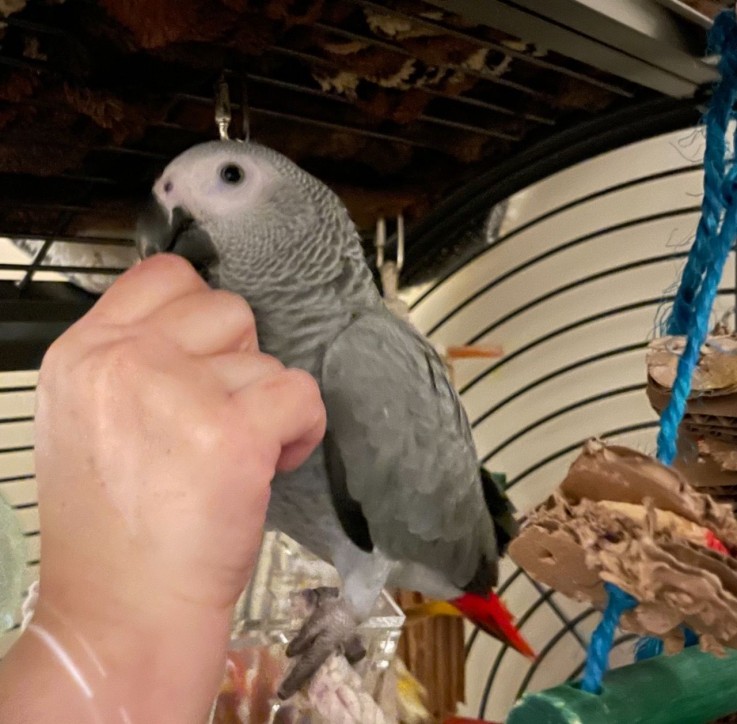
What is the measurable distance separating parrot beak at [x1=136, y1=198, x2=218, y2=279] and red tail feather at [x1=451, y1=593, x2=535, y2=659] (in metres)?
0.52

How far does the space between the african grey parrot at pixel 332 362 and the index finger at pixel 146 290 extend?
14cm

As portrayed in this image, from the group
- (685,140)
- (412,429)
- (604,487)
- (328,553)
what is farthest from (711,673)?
(685,140)

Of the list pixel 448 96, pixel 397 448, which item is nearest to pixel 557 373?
pixel 448 96

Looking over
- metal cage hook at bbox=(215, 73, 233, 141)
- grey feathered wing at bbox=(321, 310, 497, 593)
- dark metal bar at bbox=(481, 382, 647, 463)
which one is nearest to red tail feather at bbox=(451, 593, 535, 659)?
grey feathered wing at bbox=(321, 310, 497, 593)

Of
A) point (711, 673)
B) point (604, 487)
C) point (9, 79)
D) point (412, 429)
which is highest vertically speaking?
point (9, 79)

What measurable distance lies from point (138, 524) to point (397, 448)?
278 mm

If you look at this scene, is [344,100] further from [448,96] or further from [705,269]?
[705,269]

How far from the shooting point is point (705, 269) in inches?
16.1

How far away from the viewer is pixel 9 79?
0.62 metres

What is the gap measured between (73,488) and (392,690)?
478mm

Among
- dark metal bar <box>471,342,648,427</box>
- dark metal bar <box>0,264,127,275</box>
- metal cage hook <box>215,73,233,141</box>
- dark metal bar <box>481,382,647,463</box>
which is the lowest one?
dark metal bar <box>481,382,647,463</box>

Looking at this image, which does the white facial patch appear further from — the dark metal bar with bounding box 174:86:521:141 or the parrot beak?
the dark metal bar with bounding box 174:86:521:141

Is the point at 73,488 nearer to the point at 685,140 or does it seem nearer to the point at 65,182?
the point at 65,182

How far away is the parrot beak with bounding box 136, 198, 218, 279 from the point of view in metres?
0.55
